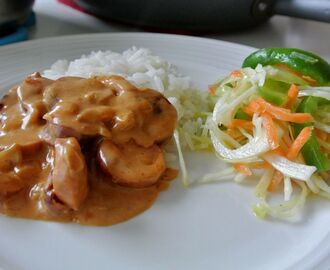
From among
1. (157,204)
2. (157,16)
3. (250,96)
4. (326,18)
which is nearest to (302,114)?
(250,96)

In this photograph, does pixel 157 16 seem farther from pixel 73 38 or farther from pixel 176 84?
pixel 176 84

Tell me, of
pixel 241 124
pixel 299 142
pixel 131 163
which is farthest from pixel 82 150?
pixel 299 142

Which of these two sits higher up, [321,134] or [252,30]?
[321,134]

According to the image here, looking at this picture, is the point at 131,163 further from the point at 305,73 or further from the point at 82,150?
the point at 305,73

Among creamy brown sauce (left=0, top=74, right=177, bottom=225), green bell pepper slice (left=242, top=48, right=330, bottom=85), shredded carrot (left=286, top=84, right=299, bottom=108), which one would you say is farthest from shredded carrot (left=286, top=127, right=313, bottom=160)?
creamy brown sauce (left=0, top=74, right=177, bottom=225)

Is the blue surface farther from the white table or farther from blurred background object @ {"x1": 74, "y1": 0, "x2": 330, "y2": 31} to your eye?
blurred background object @ {"x1": 74, "y1": 0, "x2": 330, "y2": 31}

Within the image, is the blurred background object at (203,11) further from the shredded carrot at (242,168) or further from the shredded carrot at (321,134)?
the shredded carrot at (242,168)
